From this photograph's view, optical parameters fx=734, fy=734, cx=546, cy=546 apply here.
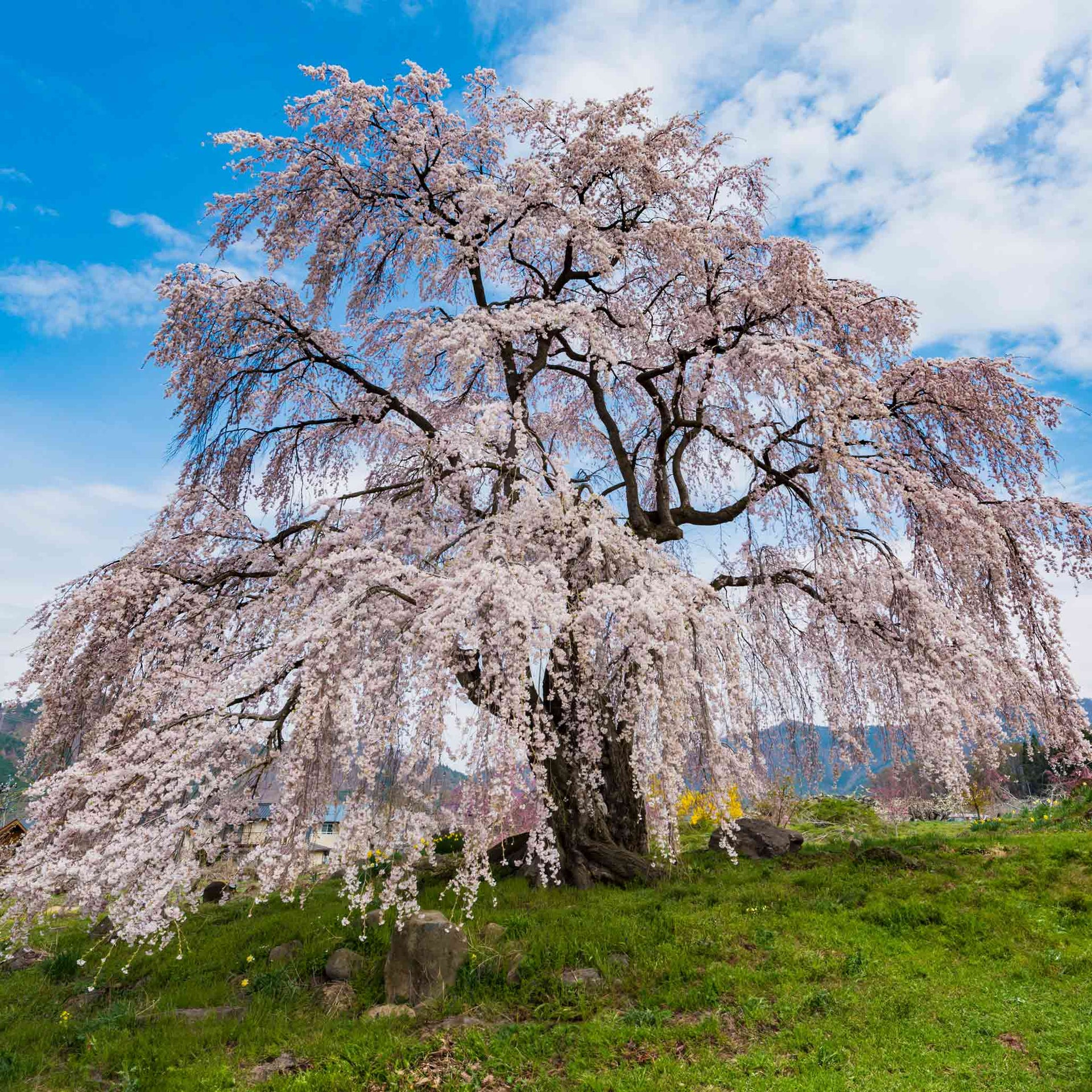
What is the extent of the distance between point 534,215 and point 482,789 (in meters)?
7.73

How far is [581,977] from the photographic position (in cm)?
677

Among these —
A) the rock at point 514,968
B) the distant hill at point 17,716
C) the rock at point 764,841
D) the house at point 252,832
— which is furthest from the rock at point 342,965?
the rock at point 764,841

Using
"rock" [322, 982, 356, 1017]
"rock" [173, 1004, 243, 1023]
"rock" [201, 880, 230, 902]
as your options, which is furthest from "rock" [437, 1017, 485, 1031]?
"rock" [201, 880, 230, 902]

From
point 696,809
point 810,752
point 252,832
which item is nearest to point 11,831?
point 252,832

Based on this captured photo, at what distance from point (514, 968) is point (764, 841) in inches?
195

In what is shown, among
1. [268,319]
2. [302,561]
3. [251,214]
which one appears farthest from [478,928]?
[251,214]

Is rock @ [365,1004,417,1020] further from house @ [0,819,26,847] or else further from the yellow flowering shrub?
house @ [0,819,26,847]

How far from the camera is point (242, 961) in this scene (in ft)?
26.5

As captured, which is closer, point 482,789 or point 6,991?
point 482,789

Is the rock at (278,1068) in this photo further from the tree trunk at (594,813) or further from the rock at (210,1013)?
the tree trunk at (594,813)

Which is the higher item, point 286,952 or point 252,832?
point 252,832

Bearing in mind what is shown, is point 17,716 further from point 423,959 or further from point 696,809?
point 696,809

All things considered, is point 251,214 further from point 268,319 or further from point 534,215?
point 534,215

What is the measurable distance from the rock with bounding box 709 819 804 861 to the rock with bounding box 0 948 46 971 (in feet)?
30.3
